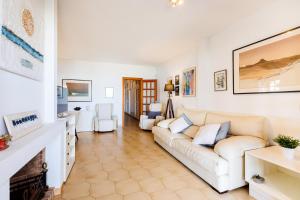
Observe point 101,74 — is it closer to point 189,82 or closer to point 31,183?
point 189,82

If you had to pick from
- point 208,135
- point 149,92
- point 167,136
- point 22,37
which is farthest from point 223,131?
point 149,92

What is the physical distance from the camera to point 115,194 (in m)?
1.88

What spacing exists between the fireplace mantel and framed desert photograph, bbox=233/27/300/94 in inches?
108

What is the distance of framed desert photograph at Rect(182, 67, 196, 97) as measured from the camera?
4.14 metres

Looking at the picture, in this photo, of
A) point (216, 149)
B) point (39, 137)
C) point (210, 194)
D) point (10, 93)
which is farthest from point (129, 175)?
point (10, 93)

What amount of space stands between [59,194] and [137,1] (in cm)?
262

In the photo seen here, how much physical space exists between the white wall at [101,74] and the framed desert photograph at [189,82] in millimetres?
2165

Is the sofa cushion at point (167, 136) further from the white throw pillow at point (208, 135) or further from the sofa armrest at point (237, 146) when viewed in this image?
the sofa armrest at point (237, 146)

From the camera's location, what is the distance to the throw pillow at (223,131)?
7.66 feet

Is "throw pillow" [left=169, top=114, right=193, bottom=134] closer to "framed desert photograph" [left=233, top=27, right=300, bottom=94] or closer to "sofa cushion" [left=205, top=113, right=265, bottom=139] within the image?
"sofa cushion" [left=205, top=113, right=265, bottom=139]

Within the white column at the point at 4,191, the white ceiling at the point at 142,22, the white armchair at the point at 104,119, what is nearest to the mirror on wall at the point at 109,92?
the white armchair at the point at 104,119

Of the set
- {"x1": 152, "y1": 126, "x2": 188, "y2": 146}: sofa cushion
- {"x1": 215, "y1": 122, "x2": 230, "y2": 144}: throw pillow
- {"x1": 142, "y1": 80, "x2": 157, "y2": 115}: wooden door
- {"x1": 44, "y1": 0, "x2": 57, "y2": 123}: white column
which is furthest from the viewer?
{"x1": 142, "y1": 80, "x2": 157, "y2": 115}: wooden door

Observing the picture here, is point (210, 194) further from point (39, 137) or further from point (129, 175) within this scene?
point (39, 137)

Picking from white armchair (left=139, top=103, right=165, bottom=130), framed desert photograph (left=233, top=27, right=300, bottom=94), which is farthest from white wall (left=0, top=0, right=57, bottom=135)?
white armchair (left=139, top=103, right=165, bottom=130)
